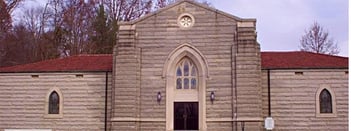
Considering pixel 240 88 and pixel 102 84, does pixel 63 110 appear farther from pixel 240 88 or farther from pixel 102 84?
pixel 240 88

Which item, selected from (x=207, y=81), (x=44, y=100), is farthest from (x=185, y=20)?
(x=44, y=100)

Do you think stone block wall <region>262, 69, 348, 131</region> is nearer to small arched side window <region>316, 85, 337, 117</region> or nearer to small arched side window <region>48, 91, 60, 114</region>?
small arched side window <region>316, 85, 337, 117</region>

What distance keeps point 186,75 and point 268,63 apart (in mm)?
4616

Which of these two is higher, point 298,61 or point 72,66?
point 298,61

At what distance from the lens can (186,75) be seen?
29422 millimetres

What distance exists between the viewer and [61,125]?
3066 cm

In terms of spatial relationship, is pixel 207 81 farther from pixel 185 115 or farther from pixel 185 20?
pixel 185 20

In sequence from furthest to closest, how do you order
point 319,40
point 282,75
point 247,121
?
point 319,40
point 282,75
point 247,121

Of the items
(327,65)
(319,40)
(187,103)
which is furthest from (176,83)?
(319,40)

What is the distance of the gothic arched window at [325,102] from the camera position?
2911 centimetres

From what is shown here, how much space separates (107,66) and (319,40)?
82.1ft

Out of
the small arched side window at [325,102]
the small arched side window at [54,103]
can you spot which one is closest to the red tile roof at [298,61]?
the small arched side window at [325,102]

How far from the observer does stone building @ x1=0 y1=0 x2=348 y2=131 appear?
28266mm

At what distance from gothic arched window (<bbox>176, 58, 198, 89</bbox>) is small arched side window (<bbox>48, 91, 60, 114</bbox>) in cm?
688
